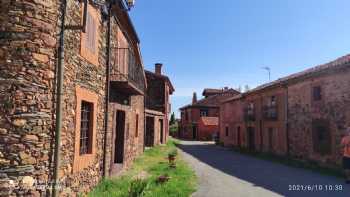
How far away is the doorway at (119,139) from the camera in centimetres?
1157

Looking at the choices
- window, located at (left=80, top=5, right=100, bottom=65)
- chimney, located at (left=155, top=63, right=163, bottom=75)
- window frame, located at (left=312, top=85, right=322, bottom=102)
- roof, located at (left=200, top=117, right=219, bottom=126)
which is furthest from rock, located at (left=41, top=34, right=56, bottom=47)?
roof, located at (left=200, top=117, right=219, bottom=126)

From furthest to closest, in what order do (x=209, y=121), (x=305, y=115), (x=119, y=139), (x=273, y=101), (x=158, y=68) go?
(x=209, y=121)
(x=158, y=68)
(x=273, y=101)
(x=305, y=115)
(x=119, y=139)

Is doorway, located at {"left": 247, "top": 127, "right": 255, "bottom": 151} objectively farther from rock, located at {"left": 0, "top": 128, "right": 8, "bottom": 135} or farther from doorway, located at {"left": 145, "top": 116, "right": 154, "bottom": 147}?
rock, located at {"left": 0, "top": 128, "right": 8, "bottom": 135}

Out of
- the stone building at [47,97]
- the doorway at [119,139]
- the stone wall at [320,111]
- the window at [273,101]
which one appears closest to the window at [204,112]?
the window at [273,101]

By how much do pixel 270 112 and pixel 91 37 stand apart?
17.3 m

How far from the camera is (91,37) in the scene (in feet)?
25.5

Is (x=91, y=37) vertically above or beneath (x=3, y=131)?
above

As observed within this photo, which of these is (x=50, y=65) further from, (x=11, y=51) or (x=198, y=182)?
(x=198, y=182)

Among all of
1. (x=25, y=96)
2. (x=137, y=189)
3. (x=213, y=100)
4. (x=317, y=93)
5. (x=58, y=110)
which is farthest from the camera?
(x=213, y=100)

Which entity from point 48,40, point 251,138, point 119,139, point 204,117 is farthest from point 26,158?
point 204,117

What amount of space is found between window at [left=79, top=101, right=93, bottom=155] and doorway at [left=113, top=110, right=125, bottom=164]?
3708 millimetres

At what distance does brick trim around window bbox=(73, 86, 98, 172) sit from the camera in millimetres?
6727

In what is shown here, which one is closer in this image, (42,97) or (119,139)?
(42,97)

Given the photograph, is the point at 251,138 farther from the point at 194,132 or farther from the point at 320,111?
the point at 194,132
